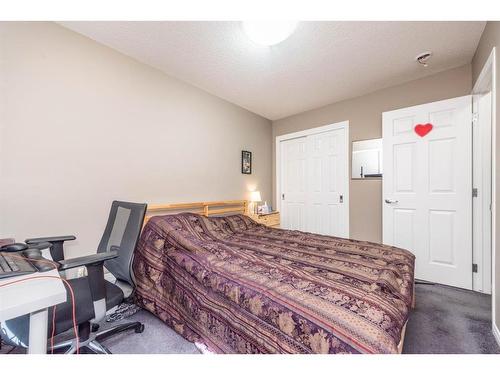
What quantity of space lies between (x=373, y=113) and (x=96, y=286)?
3.55 metres

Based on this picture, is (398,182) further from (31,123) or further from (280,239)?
(31,123)

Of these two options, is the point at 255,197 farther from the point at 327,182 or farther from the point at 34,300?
the point at 34,300

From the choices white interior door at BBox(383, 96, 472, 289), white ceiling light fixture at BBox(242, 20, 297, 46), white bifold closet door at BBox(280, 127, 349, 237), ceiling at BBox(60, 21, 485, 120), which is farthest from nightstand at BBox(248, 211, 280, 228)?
white ceiling light fixture at BBox(242, 20, 297, 46)

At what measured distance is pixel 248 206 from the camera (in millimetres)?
3600

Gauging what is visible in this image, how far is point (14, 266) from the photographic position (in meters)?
0.85

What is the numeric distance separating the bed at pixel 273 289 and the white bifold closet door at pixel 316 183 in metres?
1.33

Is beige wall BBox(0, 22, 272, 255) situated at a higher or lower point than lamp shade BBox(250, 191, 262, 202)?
higher

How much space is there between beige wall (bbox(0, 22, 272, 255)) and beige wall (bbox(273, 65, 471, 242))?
2208mm

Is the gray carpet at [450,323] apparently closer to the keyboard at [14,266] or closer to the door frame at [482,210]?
the door frame at [482,210]

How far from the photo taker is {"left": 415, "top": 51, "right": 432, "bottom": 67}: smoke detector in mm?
2158

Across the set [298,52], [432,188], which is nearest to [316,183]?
[432,188]

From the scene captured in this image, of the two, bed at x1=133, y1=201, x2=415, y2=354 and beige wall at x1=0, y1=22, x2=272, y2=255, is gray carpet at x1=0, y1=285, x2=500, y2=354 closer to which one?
bed at x1=133, y1=201, x2=415, y2=354

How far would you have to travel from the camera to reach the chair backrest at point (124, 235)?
137cm
